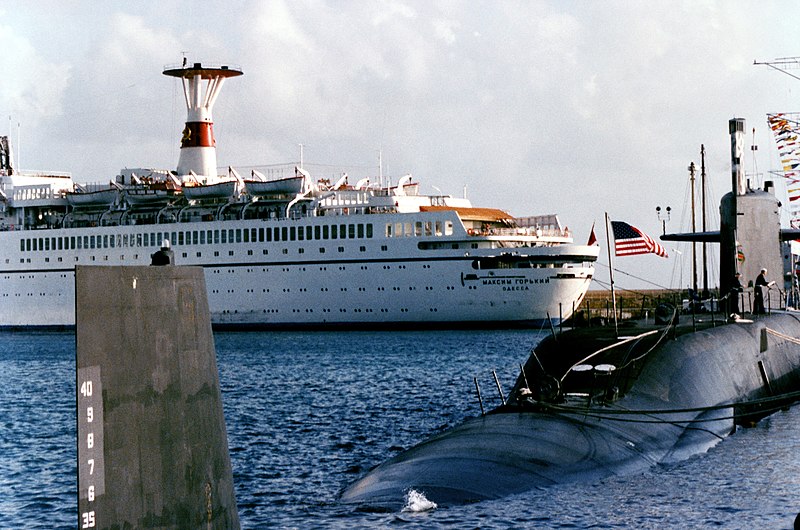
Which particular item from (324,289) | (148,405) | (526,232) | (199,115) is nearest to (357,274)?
(324,289)

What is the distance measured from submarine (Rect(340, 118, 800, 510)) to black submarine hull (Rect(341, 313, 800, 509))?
2 cm

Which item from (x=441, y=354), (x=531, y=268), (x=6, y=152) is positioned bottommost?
(x=441, y=354)

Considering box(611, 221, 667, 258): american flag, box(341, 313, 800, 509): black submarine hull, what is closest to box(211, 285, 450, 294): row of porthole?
box(611, 221, 667, 258): american flag

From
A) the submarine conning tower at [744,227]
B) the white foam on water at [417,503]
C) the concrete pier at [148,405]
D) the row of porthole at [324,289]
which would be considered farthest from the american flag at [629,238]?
the row of porthole at [324,289]

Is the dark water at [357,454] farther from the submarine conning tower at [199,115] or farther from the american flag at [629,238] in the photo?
the submarine conning tower at [199,115]

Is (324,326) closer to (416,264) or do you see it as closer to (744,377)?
(416,264)

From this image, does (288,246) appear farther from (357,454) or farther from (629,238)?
(357,454)

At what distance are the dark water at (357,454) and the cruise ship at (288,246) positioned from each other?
18.3m

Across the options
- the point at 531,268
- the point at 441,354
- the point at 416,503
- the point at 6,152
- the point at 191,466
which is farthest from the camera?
the point at 6,152

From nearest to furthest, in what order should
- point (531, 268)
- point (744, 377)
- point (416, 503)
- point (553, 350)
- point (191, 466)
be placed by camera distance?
1. point (191, 466)
2. point (416, 503)
3. point (553, 350)
4. point (744, 377)
5. point (531, 268)

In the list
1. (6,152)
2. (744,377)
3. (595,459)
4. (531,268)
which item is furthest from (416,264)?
(595,459)

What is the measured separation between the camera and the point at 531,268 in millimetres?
63031

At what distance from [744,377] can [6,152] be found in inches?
2934

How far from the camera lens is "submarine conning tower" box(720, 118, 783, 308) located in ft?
82.8
